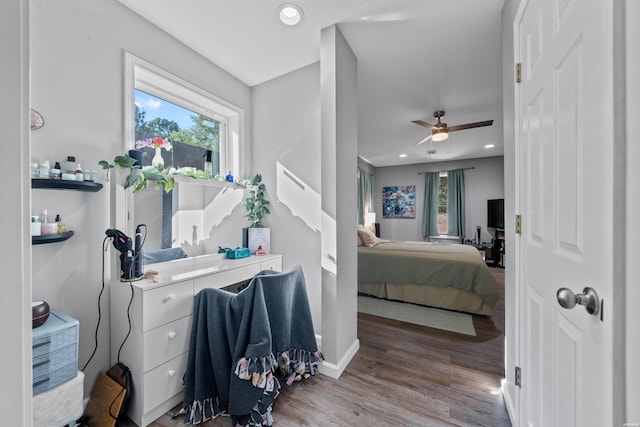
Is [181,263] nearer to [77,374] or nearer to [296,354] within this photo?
[77,374]

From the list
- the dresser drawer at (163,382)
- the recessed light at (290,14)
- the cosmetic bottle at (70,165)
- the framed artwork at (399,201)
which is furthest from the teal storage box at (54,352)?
the framed artwork at (399,201)

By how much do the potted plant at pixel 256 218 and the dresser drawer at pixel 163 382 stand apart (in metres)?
1.01

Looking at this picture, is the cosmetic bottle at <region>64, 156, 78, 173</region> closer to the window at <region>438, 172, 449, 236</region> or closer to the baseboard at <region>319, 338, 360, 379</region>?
the baseboard at <region>319, 338, 360, 379</region>

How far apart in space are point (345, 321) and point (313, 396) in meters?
0.55

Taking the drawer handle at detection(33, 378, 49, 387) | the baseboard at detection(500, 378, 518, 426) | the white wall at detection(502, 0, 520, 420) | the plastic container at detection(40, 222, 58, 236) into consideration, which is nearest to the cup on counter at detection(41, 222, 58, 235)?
A: the plastic container at detection(40, 222, 58, 236)

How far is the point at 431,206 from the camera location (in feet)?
21.8

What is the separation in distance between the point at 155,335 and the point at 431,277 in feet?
9.55

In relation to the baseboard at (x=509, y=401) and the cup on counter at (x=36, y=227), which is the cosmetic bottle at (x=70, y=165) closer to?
the cup on counter at (x=36, y=227)

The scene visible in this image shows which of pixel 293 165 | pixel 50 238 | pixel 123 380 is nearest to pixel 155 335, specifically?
pixel 123 380

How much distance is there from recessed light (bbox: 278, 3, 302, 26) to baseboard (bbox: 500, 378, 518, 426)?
2709 mm
